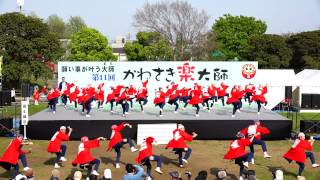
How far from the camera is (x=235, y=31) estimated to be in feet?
198

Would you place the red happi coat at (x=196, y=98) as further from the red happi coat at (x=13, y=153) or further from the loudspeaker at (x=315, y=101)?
the loudspeaker at (x=315, y=101)

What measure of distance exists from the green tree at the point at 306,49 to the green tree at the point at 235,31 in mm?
5974

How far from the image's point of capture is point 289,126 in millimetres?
19922

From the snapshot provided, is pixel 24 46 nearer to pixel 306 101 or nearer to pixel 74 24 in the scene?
pixel 306 101

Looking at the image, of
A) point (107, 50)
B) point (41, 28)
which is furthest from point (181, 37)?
point (41, 28)

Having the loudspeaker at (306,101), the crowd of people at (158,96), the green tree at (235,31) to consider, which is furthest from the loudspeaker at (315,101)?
the green tree at (235,31)

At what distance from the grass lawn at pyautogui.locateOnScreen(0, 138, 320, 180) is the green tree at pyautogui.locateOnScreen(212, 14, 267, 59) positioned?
1531 inches

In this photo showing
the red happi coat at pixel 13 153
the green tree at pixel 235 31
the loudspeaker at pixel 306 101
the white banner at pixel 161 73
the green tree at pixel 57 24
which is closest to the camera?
the red happi coat at pixel 13 153

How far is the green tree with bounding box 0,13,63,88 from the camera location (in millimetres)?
37500

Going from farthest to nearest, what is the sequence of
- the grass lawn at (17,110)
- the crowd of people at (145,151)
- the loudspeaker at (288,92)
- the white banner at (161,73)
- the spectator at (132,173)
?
1. the loudspeaker at (288,92)
2. the grass lawn at (17,110)
3. the white banner at (161,73)
4. the crowd of people at (145,151)
5. the spectator at (132,173)

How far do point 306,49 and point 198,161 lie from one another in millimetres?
39888

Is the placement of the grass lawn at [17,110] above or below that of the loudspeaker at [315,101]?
below

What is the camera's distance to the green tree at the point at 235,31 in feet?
189

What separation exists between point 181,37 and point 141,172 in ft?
150
